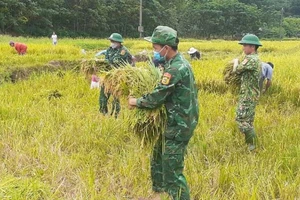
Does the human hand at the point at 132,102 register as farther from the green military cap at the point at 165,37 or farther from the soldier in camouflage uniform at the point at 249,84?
the soldier in camouflage uniform at the point at 249,84

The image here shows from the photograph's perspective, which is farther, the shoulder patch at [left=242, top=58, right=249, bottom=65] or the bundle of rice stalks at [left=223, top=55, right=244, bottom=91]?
the bundle of rice stalks at [left=223, top=55, right=244, bottom=91]

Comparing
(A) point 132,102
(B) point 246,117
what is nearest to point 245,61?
(B) point 246,117

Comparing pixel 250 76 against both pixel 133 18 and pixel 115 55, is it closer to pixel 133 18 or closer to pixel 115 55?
pixel 115 55

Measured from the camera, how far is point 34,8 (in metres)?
27.2

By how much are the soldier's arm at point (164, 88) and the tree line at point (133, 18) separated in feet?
80.2

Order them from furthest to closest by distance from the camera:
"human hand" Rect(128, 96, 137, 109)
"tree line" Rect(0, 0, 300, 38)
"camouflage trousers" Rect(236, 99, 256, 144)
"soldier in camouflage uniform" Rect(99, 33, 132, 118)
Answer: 1. "tree line" Rect(0, 0, 300, 38)
2. "soldier in camouflage uniform" Rect(99, 33, 132, 118)
3. "camouflage trousers" Rect(236, 99, 256, 144)
4. "human hand" Rect(128, 96, 137, 109)

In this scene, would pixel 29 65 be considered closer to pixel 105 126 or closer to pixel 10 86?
pixel 10 86

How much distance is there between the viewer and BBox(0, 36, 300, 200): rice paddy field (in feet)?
10.2

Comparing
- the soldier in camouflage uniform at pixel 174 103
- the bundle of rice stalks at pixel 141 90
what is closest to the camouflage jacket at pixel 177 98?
the soldier in camouflage uniform at pixel 174 103

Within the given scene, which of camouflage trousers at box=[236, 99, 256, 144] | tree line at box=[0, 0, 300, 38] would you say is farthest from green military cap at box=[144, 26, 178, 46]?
tree line at box=[0, 0, 300, 38]

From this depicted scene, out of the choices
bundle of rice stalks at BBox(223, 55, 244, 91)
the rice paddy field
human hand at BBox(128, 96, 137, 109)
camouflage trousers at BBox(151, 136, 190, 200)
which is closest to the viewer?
camouflage trousers at BBox(151, 136, 190, 200)

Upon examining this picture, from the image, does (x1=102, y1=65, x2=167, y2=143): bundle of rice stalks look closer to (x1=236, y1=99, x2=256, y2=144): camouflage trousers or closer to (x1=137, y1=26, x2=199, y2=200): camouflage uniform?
(x1=137, y1=26, x2=199, y2=200): camouflage uniform

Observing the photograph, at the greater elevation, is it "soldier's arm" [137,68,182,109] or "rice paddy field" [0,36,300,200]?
"soldier's arm" [137,68,182,109]

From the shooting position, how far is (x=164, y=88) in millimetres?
2666
